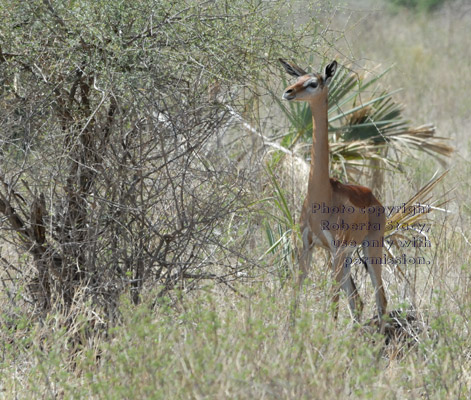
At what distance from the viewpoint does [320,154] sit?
538 centimetres

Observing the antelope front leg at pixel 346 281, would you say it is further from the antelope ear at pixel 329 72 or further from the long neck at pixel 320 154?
the antelope ear at pixel 329 72

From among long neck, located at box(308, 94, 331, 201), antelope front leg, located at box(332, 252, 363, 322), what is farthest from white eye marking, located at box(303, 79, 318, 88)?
antelope front leg, located at box(332, 252, 363, 322)

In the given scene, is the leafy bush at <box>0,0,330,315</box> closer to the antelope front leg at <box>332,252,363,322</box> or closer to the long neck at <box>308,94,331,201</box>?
the long neck at <box>308,94,331,201</box>

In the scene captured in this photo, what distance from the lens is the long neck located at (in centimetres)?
538

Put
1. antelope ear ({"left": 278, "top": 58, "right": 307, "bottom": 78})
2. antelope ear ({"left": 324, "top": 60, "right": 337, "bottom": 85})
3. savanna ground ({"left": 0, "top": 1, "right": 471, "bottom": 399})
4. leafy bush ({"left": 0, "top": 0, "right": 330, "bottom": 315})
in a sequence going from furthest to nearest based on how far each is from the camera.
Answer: antelope ear ({"left": 324, "top": 60, "right": 337, "bottom": 85}) < antelope ear ({"left": 278, "top": 58, "right": 307, "bottom": 78}) < leafy bush ({"left": 0, "top": 0, "right": 330, "bottom": 315}) < savanna ground ({"left": 0, "top": 1, "right": 471, "bottom": 399})

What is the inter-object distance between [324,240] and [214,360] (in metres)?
2.32

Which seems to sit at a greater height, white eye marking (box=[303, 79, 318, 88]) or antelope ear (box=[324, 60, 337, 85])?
antelope ear (box=[324, 60, 337, 85])

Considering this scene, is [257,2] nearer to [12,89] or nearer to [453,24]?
[12,89]

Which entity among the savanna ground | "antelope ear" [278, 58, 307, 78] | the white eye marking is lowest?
the savanna ground

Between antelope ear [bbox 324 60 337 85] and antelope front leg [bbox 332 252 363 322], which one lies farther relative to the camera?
antelope ear [bbox 324 60 337 85]

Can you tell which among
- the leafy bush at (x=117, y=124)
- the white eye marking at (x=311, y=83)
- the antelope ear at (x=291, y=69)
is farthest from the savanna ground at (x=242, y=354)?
the leafy bush at (x=117, y=124)

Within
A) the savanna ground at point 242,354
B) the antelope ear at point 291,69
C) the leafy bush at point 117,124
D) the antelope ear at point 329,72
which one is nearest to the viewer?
the savanna ground at point 242,354

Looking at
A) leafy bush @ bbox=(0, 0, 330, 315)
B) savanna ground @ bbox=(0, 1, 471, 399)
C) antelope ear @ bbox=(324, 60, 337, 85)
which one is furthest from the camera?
antelope ear @ bbox=(324, 60, 337, 85)

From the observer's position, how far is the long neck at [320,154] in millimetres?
5383
